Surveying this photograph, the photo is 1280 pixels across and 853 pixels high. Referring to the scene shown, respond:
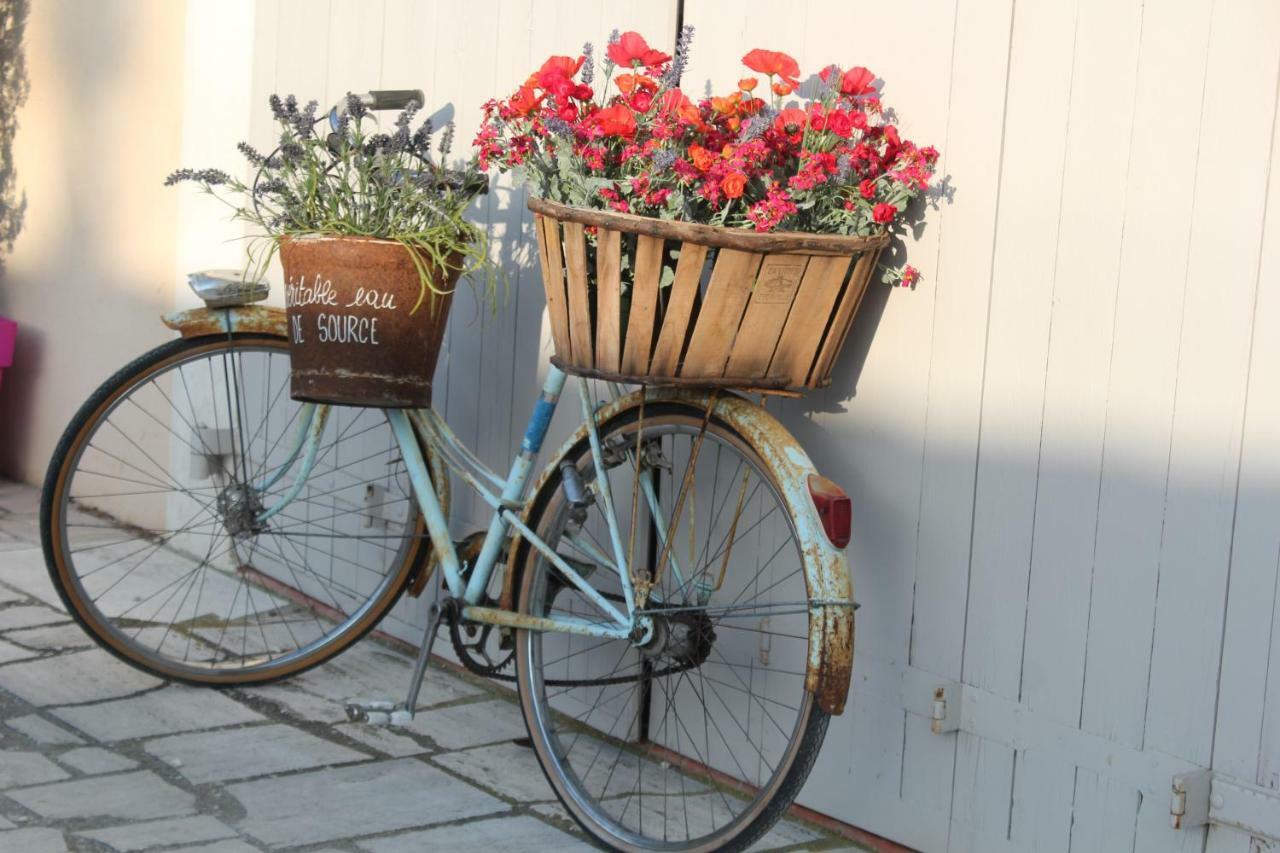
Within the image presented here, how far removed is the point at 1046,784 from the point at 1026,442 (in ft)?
1.89

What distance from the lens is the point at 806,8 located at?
3023 mm

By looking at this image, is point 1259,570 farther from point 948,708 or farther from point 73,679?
point 73,679

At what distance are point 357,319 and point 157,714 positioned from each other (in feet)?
3.54

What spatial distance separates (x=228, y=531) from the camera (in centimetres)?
370

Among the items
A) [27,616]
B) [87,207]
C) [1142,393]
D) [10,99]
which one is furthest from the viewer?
[10,99]

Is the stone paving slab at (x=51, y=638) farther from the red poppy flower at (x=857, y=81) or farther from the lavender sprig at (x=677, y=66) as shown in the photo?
the red poppy flower at (x=857, y=81)

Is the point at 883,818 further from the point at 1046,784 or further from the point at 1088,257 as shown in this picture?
the point at 1088,257

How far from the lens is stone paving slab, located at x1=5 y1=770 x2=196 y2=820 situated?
2.98 m

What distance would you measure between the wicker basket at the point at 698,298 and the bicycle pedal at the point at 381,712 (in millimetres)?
923

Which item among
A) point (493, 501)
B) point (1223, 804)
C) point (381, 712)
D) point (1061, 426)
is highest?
point (1061, 426)

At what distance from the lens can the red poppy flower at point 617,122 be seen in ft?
8.70

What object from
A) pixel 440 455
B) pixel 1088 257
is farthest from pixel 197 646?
pixel 1088 257

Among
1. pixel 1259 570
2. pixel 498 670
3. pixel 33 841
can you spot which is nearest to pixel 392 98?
pixel 498 670

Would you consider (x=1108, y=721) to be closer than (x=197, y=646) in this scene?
Yes
